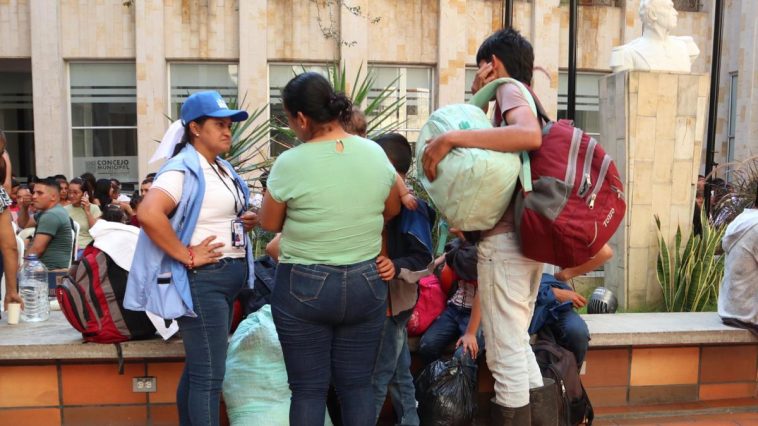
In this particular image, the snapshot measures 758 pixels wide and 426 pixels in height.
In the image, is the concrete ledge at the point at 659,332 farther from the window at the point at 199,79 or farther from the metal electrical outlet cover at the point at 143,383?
the window at the point at 199,79

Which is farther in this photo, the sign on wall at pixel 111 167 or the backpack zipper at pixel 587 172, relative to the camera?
the sign on wall at pixel 111 167

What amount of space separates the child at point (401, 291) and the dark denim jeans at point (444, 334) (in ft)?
0.97

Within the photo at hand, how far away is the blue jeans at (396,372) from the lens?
312 centimetres

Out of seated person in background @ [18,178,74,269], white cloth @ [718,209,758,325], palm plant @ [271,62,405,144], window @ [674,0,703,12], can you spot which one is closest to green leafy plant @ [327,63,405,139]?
palm plant @ [271,62,405,144]

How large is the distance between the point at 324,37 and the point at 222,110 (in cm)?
1289

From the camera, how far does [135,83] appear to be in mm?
15625

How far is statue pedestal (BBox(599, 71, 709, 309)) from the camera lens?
6.10 meters

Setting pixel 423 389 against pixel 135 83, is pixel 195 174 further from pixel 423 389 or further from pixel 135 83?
pixel 135 83

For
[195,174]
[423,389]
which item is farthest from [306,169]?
[423,389]

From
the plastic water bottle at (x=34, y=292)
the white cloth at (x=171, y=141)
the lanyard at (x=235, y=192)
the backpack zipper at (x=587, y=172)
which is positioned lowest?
the plastic water bottle at (x=34, y=292)

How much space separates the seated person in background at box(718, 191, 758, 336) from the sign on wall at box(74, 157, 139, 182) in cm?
1435

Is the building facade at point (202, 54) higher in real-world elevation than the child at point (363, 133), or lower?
higher

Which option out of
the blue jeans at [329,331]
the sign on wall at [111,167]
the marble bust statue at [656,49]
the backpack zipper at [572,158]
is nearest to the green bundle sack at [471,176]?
the backpack zipper at [572,158]

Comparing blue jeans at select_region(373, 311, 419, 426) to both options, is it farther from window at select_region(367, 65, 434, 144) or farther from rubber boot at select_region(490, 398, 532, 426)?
window at select_region(367, 65, 434, 144)
